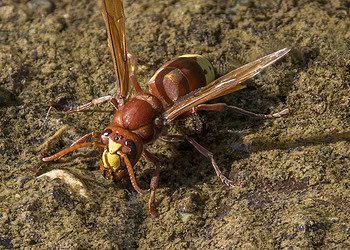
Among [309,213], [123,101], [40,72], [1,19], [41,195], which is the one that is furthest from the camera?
[1,19]

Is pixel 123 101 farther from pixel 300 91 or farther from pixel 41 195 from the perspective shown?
pixel 300 91

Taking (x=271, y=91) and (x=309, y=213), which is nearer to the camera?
(x=309, y=213)

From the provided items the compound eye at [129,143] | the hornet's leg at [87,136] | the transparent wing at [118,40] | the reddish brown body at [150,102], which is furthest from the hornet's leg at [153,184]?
the transparent wing at [118,40]

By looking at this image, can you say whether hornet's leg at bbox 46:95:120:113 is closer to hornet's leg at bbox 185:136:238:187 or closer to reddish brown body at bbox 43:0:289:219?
reddish brown body at bbox 43:0:289:219

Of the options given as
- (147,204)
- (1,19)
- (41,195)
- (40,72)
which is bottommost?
(147,204)

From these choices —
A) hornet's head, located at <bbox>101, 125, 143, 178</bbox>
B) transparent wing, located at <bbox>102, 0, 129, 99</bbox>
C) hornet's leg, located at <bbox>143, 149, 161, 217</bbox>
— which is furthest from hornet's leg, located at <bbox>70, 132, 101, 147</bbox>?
transparent wing, located at <bbox>102, 0, 129, 99</bbox>

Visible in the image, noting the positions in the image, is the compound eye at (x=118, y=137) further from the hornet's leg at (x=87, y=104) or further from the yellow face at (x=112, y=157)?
the hornet's leg at (x=87, y=104)

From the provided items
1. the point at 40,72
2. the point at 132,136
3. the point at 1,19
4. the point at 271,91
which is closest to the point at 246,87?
the point at 271,91

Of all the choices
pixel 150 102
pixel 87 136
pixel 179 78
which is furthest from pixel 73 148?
pixel 179 78
